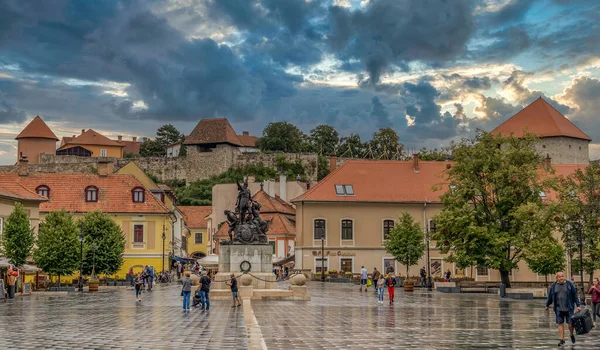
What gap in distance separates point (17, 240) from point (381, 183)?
33.3 m

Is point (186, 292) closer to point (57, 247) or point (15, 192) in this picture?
point (57, 247)

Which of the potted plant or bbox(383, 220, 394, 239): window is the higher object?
bbox(383, 220, 394, 239): window

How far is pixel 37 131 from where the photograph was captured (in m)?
141

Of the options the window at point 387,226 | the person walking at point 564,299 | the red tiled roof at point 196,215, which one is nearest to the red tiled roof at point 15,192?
the window at point 387,226

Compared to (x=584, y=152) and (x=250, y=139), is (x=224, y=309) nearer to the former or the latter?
(x=584, y=152)

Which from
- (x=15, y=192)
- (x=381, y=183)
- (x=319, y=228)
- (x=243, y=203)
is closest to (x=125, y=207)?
(x=15, y=192)

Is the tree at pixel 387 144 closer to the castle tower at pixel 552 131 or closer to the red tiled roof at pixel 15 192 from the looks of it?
the castle tower at pixel 552 131

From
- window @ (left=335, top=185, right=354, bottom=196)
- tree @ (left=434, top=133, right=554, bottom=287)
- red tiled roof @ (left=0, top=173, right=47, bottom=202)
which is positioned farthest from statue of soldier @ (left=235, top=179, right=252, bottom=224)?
window @ (left=335, top=185, right=354, bottom=196)

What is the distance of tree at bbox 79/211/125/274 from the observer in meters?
50.2

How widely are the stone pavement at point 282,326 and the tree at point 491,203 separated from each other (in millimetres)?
10573

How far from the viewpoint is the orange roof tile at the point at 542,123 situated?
96375mm

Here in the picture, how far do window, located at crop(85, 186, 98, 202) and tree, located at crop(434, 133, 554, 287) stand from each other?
98.6 ft

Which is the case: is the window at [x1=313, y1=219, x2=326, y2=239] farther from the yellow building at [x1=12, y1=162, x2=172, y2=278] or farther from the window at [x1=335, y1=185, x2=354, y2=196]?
the yellow building at [x1=12, y1=162, x2=172, y2=278]

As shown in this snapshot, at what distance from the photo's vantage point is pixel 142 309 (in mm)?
28656
